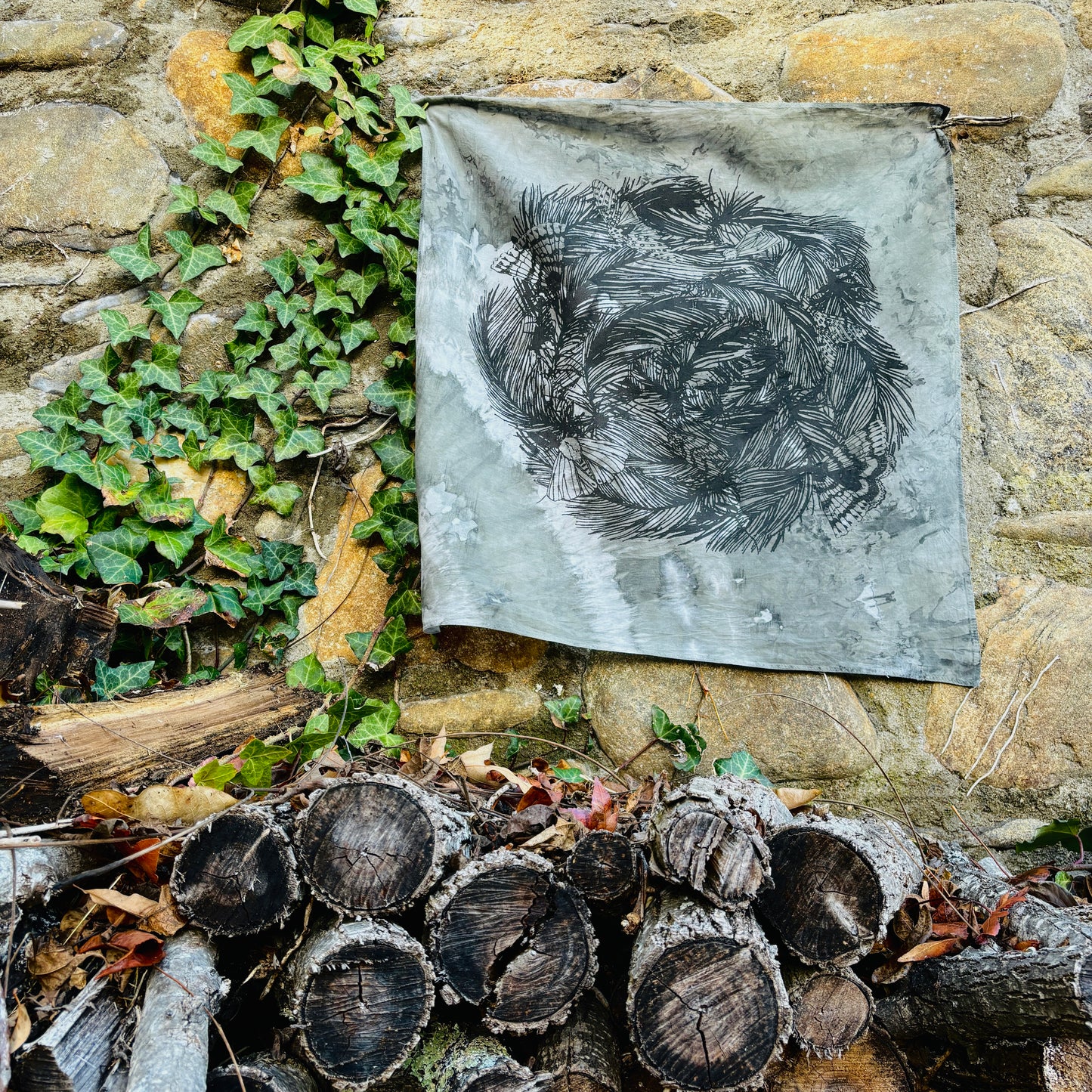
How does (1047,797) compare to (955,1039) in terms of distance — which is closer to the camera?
(955,1039)

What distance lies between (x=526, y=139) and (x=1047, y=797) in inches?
64.2

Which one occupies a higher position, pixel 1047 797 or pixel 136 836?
pixel 136 836

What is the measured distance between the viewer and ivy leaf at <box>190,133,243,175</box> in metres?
1.84

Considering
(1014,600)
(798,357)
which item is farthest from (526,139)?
(1014,600)

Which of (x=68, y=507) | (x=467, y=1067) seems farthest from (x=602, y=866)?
(x=68, y=507)

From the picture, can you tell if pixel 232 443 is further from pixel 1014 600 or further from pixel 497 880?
pixel 1014 600

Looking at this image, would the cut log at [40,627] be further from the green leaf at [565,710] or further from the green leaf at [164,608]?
the green leaf at [565,710]

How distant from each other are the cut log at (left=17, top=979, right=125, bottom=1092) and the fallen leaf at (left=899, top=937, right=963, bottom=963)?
100cm

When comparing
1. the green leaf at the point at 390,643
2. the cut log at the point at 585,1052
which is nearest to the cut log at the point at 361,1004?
the cut log at the point at 585,1052

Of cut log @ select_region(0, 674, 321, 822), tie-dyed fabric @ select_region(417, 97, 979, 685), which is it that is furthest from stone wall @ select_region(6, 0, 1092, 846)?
cut log @ select_region(0, 674, 321, 822)

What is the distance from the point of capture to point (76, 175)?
183 centimetres

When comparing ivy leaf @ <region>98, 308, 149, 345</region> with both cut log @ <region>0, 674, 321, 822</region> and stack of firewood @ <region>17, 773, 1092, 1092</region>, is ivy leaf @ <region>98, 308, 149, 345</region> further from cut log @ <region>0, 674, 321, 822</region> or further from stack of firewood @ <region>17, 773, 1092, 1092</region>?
stack of firewood @ <region>17, 773, 1092, 1092</region>

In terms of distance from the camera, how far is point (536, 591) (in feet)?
5.22

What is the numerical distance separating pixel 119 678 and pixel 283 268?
0.94m
